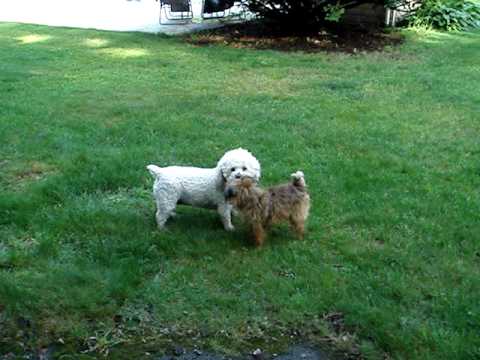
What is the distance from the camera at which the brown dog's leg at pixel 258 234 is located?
4133mm

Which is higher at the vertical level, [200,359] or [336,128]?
[336,128]

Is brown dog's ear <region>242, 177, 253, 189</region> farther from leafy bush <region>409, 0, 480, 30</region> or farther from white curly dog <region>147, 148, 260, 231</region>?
leafy bush <region>409, 0, 480, 30</region>

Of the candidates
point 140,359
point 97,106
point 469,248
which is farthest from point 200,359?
point 97,106

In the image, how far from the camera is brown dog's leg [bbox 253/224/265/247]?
413cm

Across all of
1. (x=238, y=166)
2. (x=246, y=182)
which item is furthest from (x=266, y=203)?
(x=238, y=166)

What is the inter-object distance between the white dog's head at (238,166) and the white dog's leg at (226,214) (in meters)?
0.23

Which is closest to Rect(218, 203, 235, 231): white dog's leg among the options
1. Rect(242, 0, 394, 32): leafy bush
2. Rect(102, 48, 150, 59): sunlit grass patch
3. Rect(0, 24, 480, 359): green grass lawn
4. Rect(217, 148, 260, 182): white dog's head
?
Rect(0, 24, 480, 359): green grass lawn

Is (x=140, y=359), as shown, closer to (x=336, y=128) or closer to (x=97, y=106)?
(x=336, y=128)

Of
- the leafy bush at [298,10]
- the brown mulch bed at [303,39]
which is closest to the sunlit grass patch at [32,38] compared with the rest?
the brown mulch bed at [303,39]

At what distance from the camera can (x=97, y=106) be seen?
7.40 meters

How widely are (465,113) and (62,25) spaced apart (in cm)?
939

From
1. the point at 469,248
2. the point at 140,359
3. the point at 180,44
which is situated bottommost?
the point at 140,359

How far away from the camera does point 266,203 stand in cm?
410

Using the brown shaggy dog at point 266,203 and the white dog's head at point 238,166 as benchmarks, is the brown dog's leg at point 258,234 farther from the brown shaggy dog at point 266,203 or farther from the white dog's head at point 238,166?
Answer: the white dog's head at point 238,166
